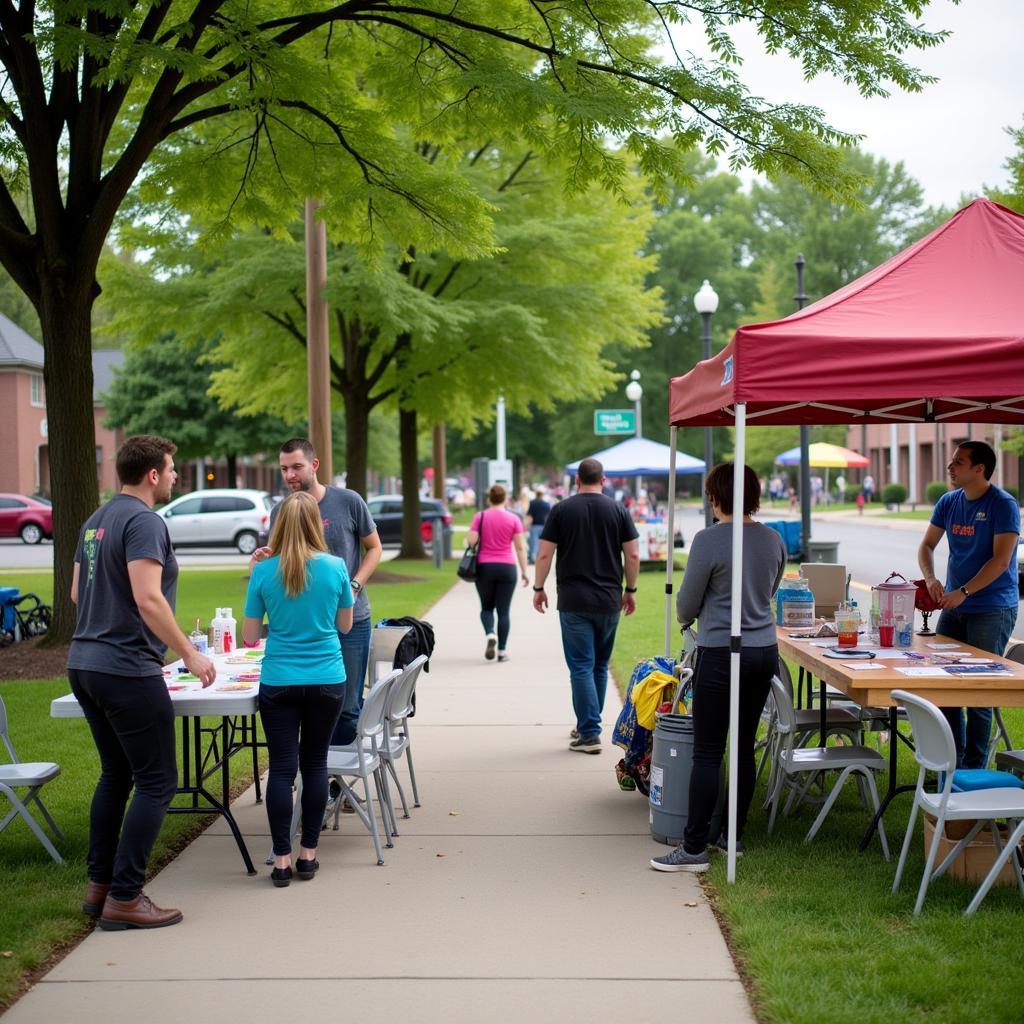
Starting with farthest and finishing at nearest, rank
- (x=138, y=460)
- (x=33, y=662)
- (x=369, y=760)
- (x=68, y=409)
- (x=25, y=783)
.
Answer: (x=33, y=662) → (x=68, y=409) → (x=369, y=760) → (x=25, y=783) → (x=138, y=460)

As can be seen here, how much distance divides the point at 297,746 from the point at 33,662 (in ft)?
26.2

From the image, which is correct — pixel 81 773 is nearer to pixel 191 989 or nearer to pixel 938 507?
pixel 191 989

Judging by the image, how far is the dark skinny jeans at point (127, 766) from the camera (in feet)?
17.8

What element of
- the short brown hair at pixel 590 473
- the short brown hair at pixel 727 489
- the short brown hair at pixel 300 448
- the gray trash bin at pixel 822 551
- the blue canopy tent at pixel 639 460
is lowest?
the gray trash bin at pixel 822 551

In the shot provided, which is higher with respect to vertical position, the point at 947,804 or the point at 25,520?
the point at 25,520

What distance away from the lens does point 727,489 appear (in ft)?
21.4

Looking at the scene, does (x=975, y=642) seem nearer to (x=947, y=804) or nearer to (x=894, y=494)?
(x=947, y=804)

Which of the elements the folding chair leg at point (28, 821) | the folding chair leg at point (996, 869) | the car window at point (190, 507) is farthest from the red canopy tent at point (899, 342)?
the car window at point (190, 507)

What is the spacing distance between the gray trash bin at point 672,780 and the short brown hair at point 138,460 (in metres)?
3.05

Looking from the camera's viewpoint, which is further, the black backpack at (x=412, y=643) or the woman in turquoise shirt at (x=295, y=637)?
the black backpack at (x=412, y=643)

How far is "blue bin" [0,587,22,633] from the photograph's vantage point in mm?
15117

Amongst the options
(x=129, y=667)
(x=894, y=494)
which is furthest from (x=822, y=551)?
(x=894, y=494)

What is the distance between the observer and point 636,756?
7707 mm

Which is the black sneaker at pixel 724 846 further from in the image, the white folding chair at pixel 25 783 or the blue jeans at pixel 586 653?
the white folding chair at pixel 25 783
